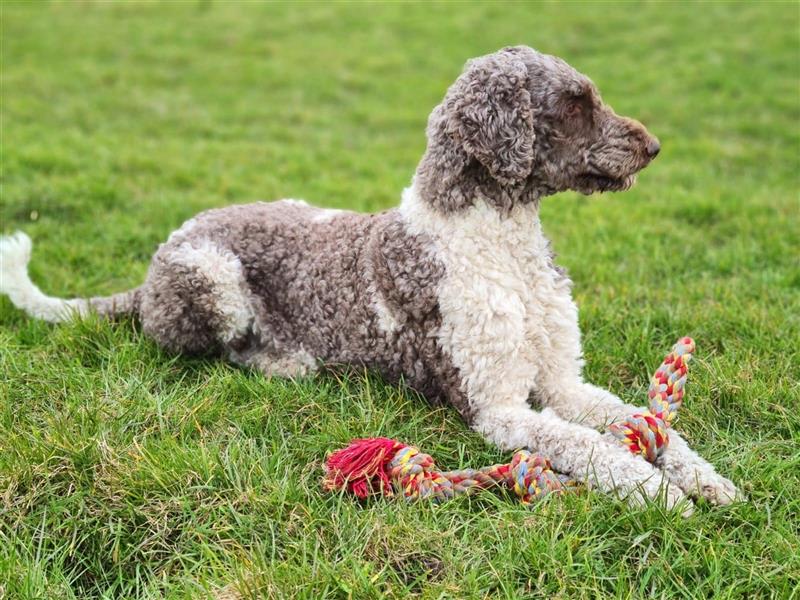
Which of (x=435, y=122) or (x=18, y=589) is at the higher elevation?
(x=435, y=122)

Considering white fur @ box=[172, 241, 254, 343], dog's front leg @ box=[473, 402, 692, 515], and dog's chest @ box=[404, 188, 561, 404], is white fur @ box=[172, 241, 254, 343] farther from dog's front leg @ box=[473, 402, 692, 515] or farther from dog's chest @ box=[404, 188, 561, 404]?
dog's front leg @ box=[473, 402, 692, 515]

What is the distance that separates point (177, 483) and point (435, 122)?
1.84 metres

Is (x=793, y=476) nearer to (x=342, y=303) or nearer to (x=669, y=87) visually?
(x=342, y=303)

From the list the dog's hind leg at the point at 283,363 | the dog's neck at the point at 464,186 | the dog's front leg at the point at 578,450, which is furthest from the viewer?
the dog's hind leg at the point at 283,363

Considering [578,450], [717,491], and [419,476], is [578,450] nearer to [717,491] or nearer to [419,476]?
[717,491]

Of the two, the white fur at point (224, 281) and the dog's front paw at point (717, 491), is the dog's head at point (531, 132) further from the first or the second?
the dog's front paw at point (717, 491)

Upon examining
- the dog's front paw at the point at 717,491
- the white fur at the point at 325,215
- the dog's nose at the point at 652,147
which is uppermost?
the dog's nose at the point at 652,147

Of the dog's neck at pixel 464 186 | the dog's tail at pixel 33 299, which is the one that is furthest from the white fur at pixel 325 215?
the dog's tail at pixel 33 299

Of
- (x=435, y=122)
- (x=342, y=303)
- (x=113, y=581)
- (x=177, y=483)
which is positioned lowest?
(x=113, y=581)

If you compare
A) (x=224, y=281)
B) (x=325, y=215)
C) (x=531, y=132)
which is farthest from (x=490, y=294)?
(x=224, y=281)

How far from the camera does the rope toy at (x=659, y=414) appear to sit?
326cm

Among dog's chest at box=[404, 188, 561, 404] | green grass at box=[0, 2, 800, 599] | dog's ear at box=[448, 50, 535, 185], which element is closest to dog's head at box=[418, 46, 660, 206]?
dog's ear at box=[448, 50, 535, 185]

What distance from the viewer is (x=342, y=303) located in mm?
3916

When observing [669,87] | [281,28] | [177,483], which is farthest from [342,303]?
[281,28]
